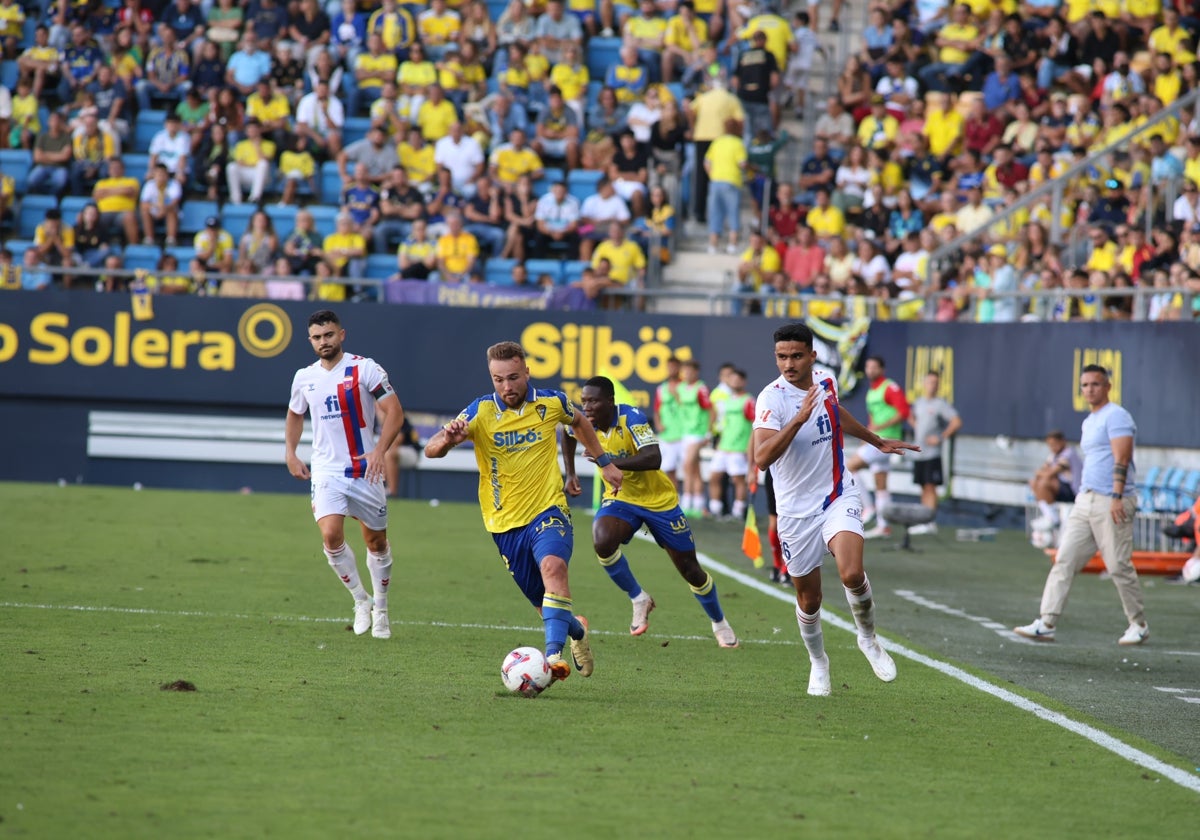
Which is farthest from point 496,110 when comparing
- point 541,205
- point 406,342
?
point 406,342

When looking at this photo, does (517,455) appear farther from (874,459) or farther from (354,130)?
(354,130)

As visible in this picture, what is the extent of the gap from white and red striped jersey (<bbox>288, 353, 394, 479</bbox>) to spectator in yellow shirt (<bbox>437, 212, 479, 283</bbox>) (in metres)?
14.5

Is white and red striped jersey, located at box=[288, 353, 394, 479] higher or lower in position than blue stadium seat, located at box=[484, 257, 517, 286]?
lower

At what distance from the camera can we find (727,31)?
97.5ft

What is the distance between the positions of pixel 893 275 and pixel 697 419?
4322 mm

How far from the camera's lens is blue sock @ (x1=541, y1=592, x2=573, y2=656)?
8.77 m

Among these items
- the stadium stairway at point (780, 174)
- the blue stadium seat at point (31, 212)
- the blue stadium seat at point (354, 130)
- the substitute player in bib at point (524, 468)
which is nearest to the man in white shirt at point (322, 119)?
the blue stadium seat at point (354, 130)

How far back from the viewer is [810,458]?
9273 millimetres

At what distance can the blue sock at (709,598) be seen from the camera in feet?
37.4

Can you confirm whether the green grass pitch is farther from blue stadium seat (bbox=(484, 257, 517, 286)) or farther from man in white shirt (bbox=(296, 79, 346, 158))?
man in white shirt (bbox=(296, 79, 346, 158))

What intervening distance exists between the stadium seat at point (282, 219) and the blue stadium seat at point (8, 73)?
5.89 metres

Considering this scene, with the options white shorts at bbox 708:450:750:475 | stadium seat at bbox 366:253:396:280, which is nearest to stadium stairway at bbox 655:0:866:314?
white shorts at bbox 708:450:750:475

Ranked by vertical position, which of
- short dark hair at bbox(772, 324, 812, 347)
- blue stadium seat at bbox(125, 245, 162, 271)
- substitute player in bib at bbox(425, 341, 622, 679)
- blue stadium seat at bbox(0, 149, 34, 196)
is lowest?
substitute player in bib at bbox(425, 341, 622, 679)

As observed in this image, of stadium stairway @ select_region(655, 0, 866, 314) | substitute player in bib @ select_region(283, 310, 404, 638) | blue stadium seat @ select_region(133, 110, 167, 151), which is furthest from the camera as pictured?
blue stadium seat @ select_region(133, 110, 167, 151)
